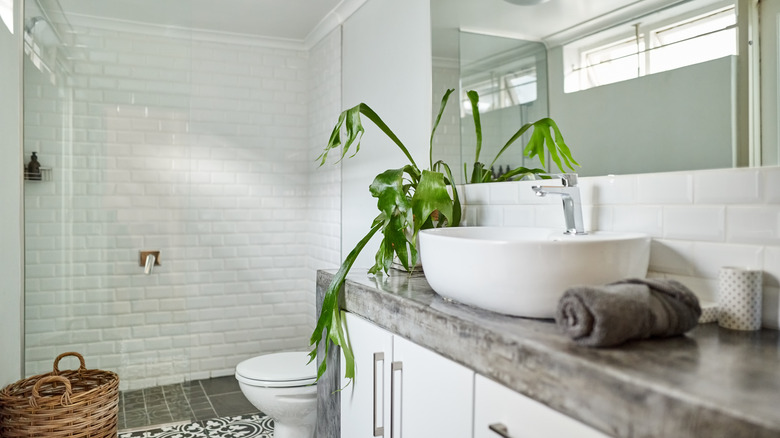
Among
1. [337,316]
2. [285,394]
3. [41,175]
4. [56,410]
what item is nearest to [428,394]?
[337,316]

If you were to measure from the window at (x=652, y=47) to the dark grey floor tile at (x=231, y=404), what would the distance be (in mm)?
2575

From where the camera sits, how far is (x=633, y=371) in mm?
844

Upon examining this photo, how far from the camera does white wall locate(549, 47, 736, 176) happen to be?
131 centimetres

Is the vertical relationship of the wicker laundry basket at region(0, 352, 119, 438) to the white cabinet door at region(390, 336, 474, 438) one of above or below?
below

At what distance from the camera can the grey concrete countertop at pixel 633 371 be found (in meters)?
0.73

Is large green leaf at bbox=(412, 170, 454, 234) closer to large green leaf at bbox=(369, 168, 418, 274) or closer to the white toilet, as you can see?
large green leaf at bbox=(369, 168, 418, 274)

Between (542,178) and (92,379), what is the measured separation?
2138 mm

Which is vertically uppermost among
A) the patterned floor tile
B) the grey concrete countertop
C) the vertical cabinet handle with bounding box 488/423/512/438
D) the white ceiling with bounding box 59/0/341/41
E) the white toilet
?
the white ceiling with bounding box 59/0/341/41

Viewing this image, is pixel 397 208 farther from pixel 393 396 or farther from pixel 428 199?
pixel 393 396

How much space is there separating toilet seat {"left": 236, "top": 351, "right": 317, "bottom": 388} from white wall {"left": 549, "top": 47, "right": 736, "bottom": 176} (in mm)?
1482

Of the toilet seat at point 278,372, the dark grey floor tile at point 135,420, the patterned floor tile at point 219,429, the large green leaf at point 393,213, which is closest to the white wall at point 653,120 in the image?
the large green leaf at point 393,213

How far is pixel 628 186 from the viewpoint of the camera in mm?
1497

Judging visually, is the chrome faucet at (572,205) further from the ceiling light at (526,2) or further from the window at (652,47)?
the ceiling light at (526,2)

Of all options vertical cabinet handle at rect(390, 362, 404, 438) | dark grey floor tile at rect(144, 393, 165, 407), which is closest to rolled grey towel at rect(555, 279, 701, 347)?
vertical cabinet handle at rect(390, 362, 404, 438)
